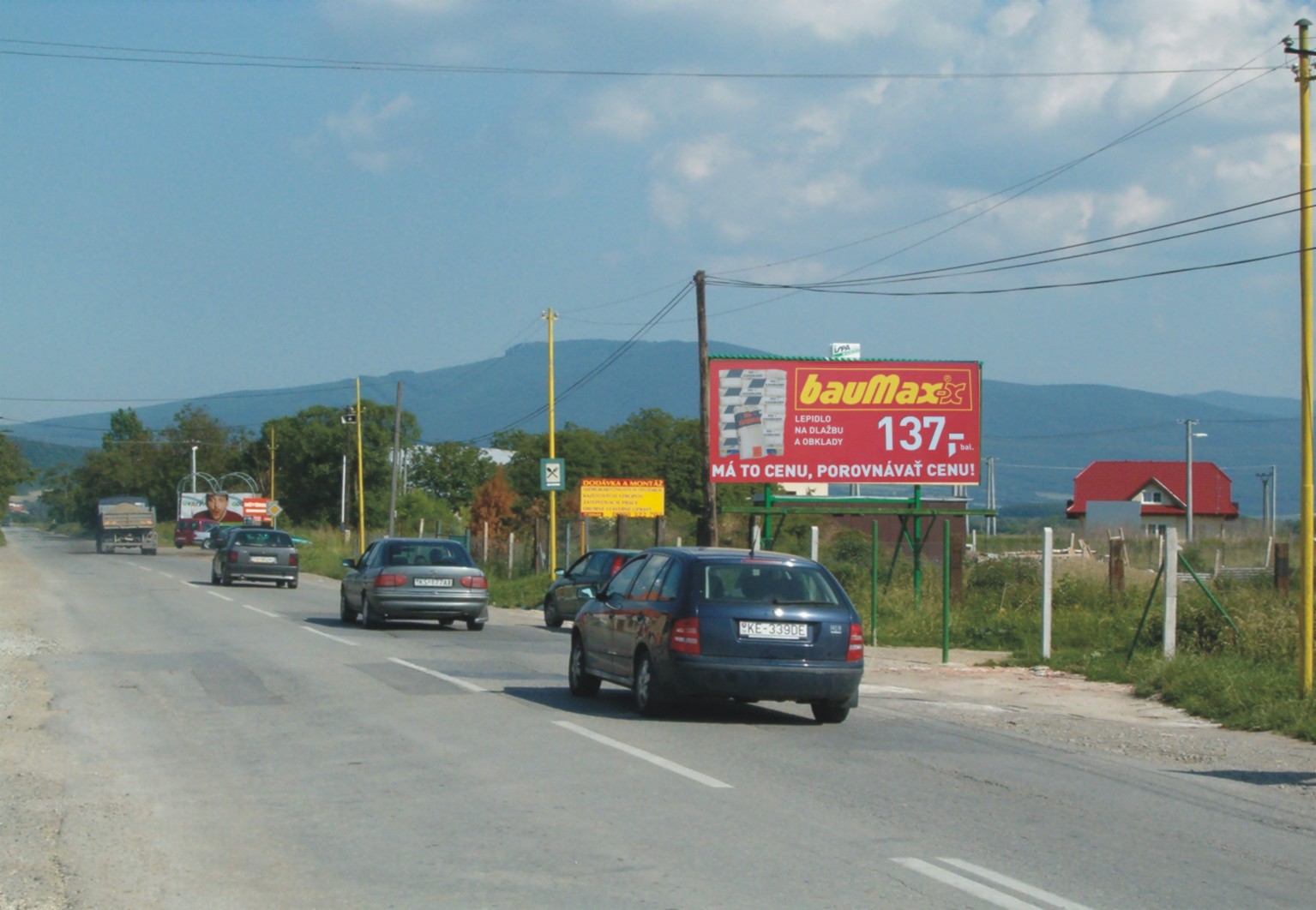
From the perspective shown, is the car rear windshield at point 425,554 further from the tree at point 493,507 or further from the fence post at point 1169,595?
the tree at point 493,507

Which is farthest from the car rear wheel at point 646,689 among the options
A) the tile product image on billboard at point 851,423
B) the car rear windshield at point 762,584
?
the tile product image on billboard at point 851,423

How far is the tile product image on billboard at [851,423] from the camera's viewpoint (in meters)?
29.1

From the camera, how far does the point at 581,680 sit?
558 inches

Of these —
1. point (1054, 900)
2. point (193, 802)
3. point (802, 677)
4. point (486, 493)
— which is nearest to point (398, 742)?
point (193, 802)

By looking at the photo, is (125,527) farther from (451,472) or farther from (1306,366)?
(1306,366)

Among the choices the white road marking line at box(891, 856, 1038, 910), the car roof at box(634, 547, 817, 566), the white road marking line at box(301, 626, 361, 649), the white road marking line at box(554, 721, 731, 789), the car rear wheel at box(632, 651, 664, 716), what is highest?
the car roof at box(634, 547, 817, 566)

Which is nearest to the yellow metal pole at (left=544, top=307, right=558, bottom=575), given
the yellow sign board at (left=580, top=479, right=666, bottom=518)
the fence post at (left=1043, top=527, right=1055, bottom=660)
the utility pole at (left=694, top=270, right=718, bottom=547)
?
the yellow sign board at (left=580, top=479, right=666, bottom=518)

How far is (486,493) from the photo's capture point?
83.9m

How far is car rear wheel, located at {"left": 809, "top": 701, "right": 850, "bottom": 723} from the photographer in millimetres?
12578

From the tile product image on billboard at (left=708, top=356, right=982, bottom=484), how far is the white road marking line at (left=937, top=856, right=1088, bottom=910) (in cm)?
2202

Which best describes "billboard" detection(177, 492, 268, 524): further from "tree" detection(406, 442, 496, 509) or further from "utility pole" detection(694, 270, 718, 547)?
"utility pole" detection(694, 270, 718, 547)

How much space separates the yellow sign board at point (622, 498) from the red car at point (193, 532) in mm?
50508

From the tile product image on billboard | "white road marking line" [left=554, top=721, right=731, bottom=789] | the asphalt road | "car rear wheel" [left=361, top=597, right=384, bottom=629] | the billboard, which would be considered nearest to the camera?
the asphalt road

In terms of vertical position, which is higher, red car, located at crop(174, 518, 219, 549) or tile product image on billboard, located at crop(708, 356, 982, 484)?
tile product image on billboard, located at crop(708, 356, 982, 484)
